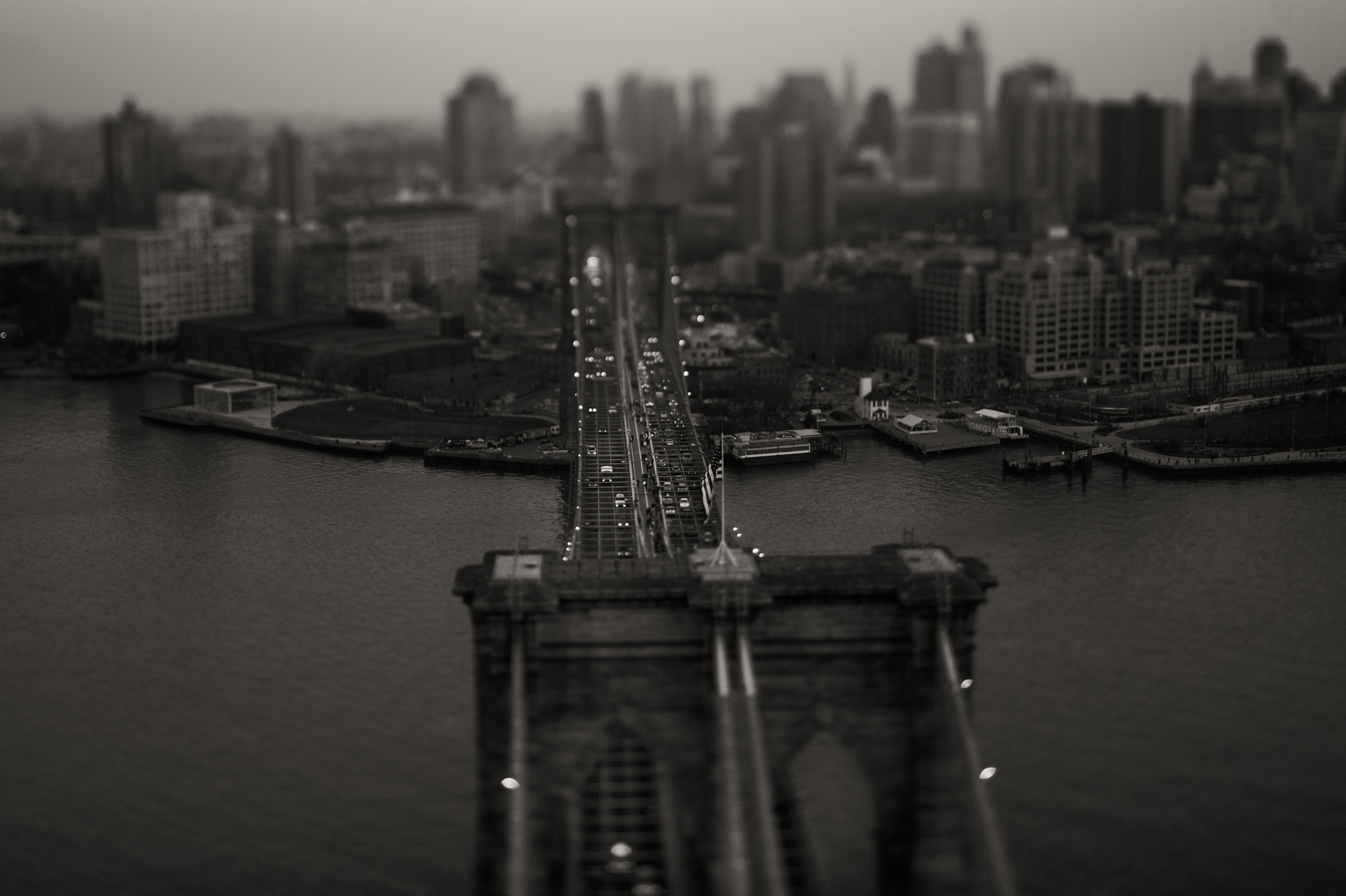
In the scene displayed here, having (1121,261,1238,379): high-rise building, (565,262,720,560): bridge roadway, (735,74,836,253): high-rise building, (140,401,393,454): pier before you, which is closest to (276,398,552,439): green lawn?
(140,401,393,454): pier

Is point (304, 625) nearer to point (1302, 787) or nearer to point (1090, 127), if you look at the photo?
point (1302, 787)

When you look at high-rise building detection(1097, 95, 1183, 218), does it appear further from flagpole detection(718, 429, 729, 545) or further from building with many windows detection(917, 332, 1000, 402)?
flagpole detection(718, 429, 729, 545)

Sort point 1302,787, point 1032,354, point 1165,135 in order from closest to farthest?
point 1302,787 < point 1032,354 < point 1165,135

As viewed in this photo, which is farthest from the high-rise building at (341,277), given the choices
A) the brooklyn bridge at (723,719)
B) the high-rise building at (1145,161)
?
the brooklyn bridge at (723,719)

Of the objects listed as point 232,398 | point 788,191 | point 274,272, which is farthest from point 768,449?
point 788,191

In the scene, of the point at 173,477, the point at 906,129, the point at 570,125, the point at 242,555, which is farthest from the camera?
the point at 570,125

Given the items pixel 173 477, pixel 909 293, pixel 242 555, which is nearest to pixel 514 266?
pixel 909 293

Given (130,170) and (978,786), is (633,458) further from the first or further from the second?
(130,170)
